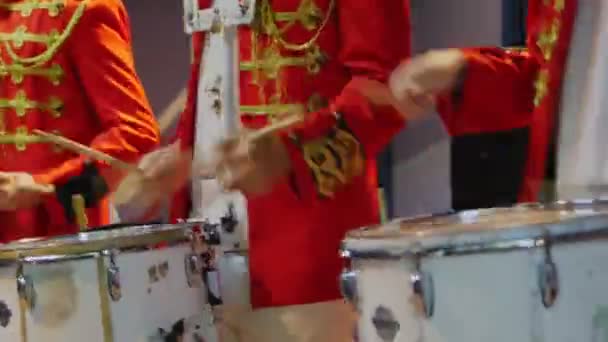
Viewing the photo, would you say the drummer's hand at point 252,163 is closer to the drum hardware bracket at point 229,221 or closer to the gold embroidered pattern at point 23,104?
the drum hardware bracket at point 229,221

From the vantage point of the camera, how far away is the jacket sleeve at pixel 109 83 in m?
2.06

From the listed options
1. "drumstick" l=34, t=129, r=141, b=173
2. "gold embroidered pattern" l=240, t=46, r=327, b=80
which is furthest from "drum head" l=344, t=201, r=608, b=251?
"drumstick" l=34, t=129, r=141, b=173

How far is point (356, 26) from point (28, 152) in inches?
31.0

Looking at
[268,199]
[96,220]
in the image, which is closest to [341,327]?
[268,199]

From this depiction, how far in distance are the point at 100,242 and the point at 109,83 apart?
599mm

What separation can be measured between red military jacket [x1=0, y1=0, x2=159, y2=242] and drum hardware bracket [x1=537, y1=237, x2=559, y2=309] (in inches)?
44.1

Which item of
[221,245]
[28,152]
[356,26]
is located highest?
[356,26]

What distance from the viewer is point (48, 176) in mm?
1995

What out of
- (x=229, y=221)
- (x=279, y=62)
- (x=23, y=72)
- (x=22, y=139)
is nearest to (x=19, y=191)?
(x=22, y=139)

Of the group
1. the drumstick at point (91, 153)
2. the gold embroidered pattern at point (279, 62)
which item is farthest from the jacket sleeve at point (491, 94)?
the drumstick at point (91, 153)

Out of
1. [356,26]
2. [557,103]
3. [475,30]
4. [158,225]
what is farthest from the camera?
[475,30]

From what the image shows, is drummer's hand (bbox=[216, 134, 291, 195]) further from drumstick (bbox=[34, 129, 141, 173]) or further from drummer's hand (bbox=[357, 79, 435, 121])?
drumstick (bbox=[34, 129, 141, 173])

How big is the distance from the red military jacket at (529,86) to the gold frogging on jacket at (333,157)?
157mm

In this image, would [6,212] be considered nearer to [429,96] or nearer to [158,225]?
[158,225]
